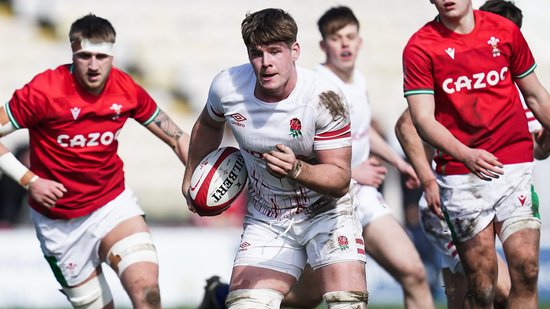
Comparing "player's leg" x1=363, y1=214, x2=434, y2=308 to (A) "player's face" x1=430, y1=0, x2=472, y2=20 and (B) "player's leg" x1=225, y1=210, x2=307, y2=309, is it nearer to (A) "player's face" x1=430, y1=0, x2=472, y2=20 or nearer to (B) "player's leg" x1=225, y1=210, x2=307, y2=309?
(B) "player's leg" x1=225, y1=210, x2=307, y2=309

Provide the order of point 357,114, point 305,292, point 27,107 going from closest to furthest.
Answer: point 27,107 → point 305,292 → point 357,114

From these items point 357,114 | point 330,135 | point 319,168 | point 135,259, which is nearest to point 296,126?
point 330,135

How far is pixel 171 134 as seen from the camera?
26.5ft

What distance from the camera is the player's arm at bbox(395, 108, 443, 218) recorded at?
7227 mm

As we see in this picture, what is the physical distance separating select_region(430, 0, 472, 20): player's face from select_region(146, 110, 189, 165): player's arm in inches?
87.4

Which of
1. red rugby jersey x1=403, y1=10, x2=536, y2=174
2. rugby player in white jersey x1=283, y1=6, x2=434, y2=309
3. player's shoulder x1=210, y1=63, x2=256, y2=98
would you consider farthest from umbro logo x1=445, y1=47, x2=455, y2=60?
rugby player in white jersey x1=283, y1=6, x2=434, y2=309

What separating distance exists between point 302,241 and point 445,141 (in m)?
1.08

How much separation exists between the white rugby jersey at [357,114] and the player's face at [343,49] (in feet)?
0.31

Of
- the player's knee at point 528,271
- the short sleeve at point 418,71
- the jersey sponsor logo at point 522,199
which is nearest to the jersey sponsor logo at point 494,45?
the short sleeve at point 418,71

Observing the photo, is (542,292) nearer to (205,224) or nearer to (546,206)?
(546,206)

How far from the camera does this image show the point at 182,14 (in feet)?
57.8

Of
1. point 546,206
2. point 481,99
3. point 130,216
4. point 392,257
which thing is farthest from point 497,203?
point 546,206

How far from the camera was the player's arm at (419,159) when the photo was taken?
7227 mm

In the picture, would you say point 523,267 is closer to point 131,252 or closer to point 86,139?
point 131,252
